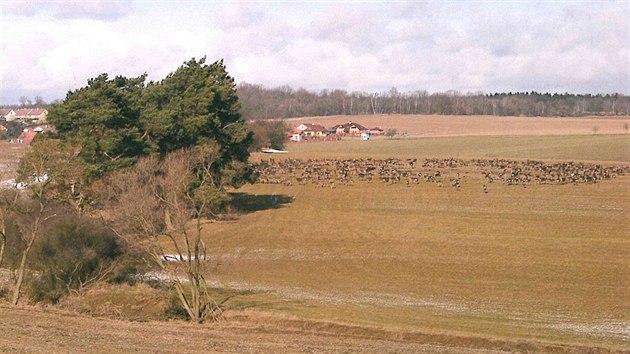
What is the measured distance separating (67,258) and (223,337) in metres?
11.0

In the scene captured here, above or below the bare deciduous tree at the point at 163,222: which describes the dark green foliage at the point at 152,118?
above

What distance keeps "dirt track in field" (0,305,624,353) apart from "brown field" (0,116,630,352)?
0.07 meters

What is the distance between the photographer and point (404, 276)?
39.8 metres

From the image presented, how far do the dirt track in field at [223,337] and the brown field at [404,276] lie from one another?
0.23 ft

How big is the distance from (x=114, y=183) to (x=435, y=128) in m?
139

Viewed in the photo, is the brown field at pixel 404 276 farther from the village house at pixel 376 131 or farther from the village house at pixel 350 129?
the village house at pixel 350 129

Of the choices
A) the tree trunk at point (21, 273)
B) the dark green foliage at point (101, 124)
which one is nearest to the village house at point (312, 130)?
the dark green foliage at point (101, 124)

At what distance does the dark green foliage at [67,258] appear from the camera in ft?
109

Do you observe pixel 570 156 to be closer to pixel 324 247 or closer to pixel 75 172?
pixel 324 247

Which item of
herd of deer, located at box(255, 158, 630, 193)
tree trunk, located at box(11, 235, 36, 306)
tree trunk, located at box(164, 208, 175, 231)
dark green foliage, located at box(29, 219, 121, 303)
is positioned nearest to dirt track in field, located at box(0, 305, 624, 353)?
tree trunk, located at box(11, 235, 36, 306)

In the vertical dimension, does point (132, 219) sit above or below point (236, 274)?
above

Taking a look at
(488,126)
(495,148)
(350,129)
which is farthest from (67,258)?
(350,129)

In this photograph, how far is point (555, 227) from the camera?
176 ft

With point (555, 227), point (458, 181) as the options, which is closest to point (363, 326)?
point (555, 227)
